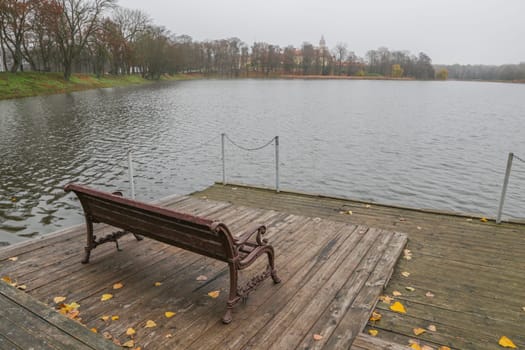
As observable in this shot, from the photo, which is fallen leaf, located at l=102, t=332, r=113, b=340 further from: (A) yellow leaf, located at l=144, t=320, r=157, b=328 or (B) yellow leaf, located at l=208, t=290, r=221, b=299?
(B) yellow leaf, located at l=208, t=290, r=221, b=299

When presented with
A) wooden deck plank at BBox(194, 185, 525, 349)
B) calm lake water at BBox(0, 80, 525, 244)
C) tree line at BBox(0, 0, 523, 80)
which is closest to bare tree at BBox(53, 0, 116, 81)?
tree line at BBox(0, 0, 523, 80)

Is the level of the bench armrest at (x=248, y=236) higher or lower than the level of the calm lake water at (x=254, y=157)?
higher

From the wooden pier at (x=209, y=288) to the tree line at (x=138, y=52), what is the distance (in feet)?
163

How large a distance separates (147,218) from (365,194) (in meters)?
9.42

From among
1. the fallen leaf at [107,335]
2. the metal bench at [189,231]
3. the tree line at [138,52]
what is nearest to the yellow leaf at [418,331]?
the metal bench at [189,231]

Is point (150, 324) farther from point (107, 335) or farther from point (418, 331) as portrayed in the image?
point (418, 331)

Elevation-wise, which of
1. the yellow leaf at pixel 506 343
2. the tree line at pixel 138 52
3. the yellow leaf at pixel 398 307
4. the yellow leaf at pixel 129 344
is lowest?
the yellow leaf at pixel 398 307

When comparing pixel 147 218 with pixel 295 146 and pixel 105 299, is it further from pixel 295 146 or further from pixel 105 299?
pixel 295 146

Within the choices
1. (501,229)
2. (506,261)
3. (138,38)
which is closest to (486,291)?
(506,261)

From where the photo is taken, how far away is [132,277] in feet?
14.7

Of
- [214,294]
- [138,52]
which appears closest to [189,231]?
[214,294]

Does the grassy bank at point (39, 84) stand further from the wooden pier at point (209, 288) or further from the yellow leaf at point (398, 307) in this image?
the yellow leaf at point (398, 307)

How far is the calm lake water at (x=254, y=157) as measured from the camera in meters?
11.5

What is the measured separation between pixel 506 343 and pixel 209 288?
298 centimetres
